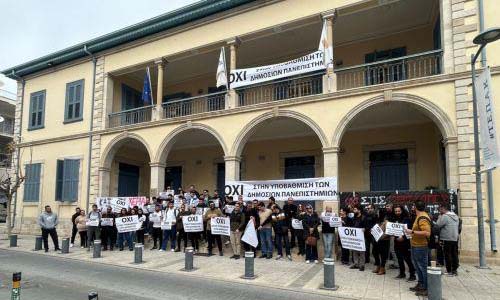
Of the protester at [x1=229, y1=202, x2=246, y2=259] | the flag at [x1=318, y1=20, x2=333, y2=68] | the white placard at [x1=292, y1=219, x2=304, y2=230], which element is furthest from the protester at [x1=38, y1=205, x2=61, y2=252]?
the flag at [x1=318, y1=20, x2=333, y2=68]

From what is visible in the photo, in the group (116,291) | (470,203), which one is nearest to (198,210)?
(116,291)

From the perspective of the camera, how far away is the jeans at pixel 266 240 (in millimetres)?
11781

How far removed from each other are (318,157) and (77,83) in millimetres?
13392

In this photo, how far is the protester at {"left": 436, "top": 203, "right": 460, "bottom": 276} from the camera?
9.23m

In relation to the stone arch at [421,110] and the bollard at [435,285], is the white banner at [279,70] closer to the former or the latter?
the stone arch at [421,110]

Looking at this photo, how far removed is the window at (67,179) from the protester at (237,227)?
1098 cm

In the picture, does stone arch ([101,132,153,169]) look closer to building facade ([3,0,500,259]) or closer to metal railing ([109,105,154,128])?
building facade ([3,0,500,259])

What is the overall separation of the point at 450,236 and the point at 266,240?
5070 millimetres

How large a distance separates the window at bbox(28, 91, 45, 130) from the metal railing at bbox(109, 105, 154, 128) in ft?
17.4

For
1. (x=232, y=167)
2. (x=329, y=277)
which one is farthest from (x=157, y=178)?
(x=329, y=277)

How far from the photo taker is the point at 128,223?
44.7 ft

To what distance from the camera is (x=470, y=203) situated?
11133 mm

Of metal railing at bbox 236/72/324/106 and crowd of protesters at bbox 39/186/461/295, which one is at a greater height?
metal railing at bbox 236/72/324/106

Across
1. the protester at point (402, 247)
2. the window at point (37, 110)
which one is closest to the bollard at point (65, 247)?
the window at point (37, 110)
